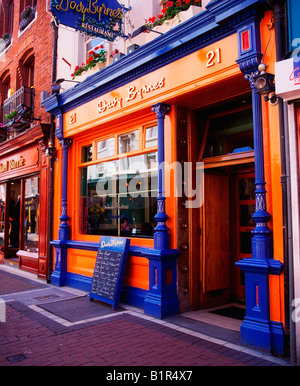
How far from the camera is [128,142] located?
289 inches

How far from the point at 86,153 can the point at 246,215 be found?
4310mm

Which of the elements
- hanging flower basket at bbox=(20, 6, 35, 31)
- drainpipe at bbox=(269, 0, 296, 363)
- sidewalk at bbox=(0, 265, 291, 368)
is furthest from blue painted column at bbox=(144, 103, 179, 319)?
hanging flower basket at bbox=(20, 6, 35, 31)

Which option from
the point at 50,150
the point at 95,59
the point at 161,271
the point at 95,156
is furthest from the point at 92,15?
the point at 161,271

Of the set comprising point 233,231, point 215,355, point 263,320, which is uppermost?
point 233,231

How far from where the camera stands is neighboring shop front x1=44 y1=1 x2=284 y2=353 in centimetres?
441

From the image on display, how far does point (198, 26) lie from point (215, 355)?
467cm

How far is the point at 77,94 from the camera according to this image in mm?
8164

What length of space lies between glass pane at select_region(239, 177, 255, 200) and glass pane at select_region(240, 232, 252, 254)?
0.68m

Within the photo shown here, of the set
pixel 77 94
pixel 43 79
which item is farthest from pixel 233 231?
pixel 43 79

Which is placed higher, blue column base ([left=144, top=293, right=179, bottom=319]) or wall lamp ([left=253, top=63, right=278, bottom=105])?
wall lamp ([left=253, top=63, right=278, bottom=105])

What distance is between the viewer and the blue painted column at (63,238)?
8570 millimetres

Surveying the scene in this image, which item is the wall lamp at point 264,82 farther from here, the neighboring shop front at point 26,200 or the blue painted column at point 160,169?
the neighboring shop front at point 26,200

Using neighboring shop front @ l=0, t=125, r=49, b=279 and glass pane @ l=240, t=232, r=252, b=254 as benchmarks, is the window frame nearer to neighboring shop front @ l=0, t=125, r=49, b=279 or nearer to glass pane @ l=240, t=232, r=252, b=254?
neighboring shop front @ l=0, t=125, r=49, b=279

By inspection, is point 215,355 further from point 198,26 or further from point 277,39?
point 198,26
